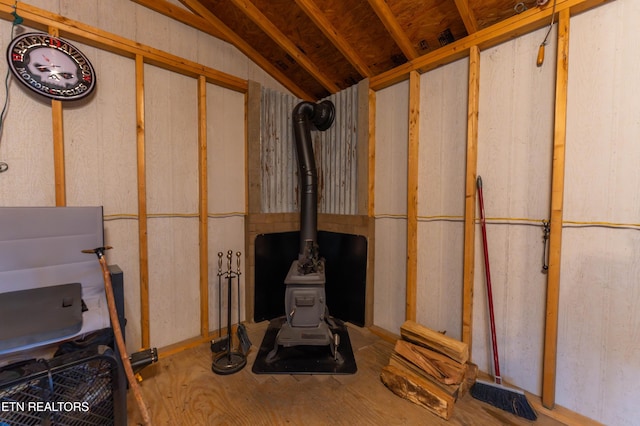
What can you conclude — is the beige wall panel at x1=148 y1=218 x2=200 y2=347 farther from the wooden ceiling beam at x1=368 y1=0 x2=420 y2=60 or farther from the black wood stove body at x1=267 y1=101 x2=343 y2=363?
the wooden ceiling beam at x1=368 y1=0 x2=420 y2=60

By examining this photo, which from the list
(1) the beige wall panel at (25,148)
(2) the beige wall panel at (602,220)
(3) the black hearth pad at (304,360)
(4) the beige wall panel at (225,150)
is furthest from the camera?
(4) the beige wall panel at (225,150)

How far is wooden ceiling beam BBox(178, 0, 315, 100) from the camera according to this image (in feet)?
8.20

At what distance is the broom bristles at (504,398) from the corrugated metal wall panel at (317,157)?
1783 mm

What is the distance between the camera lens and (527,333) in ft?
6.15

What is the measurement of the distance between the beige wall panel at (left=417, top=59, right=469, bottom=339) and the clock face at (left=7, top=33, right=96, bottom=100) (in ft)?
8.76

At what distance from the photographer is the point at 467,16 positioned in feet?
6.25

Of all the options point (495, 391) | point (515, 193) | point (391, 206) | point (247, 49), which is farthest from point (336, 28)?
point (495, 391)

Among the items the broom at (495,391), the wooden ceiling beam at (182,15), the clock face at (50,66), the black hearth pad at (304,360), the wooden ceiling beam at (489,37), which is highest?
the wooden ceiling beam at (182,15)

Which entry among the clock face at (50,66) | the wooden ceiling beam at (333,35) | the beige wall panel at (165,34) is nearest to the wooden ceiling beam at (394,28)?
the wooden ceiling beam at (333,35)

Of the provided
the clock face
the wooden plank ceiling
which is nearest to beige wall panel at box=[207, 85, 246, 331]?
the wooden plank ceiling

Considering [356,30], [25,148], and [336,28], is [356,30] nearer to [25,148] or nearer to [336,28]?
[336,28]

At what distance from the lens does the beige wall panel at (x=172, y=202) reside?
233 cm

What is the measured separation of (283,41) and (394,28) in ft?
3.42

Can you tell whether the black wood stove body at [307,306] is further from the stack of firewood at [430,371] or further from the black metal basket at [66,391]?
the black metal basket at [66,391]
